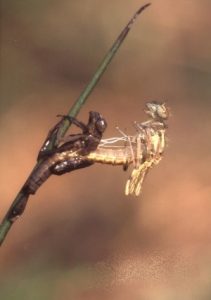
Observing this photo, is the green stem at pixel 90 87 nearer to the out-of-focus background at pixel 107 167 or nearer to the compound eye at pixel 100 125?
the compound eye at pixel 100 125

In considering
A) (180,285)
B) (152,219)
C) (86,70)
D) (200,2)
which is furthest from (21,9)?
(180,285)

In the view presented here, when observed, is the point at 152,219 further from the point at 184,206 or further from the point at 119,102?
the point at 119,102

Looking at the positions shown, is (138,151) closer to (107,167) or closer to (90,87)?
(90,87)

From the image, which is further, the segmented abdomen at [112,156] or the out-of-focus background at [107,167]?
the out-of-focus background at [107,167]

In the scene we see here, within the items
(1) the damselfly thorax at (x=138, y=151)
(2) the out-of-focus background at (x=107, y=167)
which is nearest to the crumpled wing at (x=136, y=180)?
(1) the damselfly thorax at (x=138, y=151)

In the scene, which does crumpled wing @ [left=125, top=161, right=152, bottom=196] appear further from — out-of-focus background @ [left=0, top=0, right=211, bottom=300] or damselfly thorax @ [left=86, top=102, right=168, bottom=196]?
out-of-focus background @ [left=0, top=0, right=211, bottom=300]

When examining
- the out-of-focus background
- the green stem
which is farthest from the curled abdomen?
the out-of-focus background
